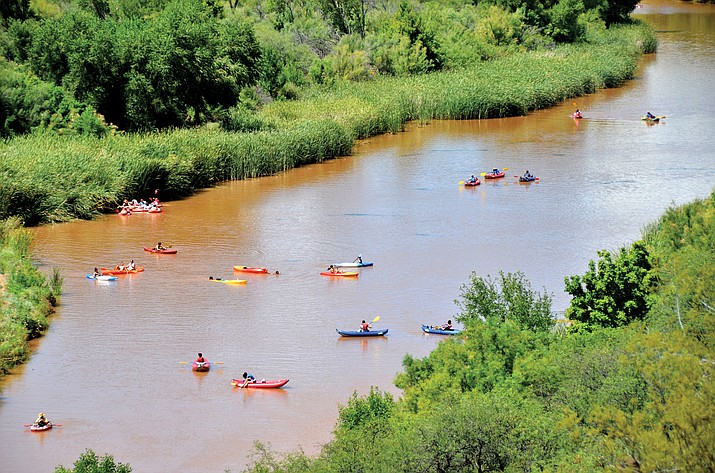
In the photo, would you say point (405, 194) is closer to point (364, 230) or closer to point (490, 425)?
point (364, 230)

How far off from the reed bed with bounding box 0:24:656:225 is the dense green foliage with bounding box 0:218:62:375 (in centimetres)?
475

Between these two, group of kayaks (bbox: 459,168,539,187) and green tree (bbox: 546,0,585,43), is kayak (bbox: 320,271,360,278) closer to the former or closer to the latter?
group of kayaks (bbox: 459,168,539,187)

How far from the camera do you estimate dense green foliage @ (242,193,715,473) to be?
12859 mm

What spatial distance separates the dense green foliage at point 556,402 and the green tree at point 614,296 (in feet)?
0.87

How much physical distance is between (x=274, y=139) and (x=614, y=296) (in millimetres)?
22910

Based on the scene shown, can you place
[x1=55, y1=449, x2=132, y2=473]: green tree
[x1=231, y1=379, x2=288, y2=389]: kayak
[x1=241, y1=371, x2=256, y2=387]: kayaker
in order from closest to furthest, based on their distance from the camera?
1. [x1=55, y1=449, x2=132, y2=473]: green tree
2. [x1=231, y1=379, x2=288, y2=389]: kayak
3. [x1=241, y1=371, x2=256, y2=387]: kayaker

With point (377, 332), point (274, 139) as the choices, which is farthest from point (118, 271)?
point (274, 139)

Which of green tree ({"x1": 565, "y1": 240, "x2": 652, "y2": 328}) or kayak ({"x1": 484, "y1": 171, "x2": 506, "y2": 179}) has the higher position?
green tree ({"x1": 565, "y1": 240, "x2": 652, "y2": 328})

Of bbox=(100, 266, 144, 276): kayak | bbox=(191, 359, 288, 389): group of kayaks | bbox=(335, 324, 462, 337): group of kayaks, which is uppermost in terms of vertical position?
bbox=(100, 266, 144, 276): kayak

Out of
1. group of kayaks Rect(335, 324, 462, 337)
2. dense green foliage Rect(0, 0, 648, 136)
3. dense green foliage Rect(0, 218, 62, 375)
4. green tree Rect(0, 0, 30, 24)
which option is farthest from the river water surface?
green tree Rect(0, 0, 30, 24)

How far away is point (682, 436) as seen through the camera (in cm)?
1226

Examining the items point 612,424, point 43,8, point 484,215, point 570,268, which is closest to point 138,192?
point 484,215

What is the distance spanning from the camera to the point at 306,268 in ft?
101

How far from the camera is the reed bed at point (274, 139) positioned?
36.3 m
